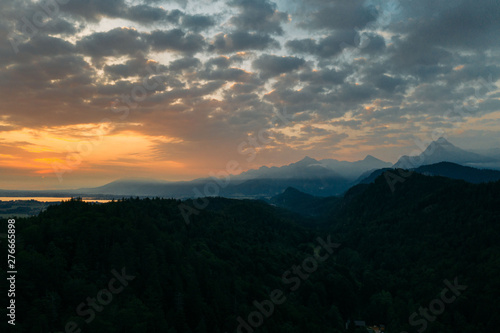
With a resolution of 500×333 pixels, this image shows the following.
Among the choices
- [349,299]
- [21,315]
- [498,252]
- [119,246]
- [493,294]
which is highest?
[119,246]

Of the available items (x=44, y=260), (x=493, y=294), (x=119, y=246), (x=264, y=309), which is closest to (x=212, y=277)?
(x=264, y=309)

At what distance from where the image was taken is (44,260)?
91.1 meters

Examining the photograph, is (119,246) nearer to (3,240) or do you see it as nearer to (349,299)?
(3,240)

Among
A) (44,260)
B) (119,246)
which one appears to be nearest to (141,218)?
(119,246)

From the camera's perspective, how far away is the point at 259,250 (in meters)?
191

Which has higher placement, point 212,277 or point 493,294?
point 212,277

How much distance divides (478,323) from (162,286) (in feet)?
437

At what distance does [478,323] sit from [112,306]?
14636 cm

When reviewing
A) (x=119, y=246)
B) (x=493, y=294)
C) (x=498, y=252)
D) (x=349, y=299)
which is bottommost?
(x=349, y=299)

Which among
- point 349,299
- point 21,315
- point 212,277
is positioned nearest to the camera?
point 21,315

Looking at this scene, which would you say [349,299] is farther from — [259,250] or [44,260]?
[44,260]

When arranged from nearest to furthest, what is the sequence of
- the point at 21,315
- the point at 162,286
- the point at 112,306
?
1. the point at 21,315
2. the point at 112,306
3. the point at 162,286

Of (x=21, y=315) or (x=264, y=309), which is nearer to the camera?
(x=21, y=315)

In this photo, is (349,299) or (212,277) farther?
(349,299)
